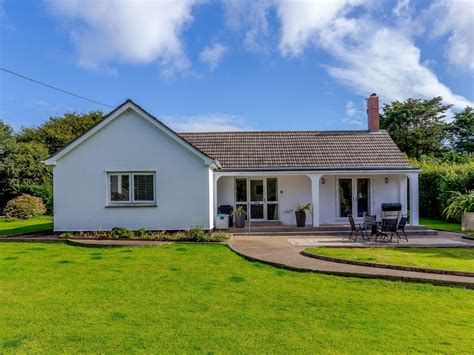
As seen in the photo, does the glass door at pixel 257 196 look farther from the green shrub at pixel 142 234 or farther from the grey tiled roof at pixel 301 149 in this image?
the green shrub at pixel 142 234

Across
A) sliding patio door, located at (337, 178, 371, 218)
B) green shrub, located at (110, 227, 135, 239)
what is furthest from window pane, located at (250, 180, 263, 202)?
green shrub, located at (110, 227, 135, 239)

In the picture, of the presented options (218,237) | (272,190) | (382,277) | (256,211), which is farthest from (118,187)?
(382,277)

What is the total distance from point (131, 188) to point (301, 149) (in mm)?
9605

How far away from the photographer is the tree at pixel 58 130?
41031 mm

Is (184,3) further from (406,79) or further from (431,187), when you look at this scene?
(431,187)

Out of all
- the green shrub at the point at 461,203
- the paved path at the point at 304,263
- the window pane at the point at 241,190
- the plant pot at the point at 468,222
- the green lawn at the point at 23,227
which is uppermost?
the window pane at the point at 241,190

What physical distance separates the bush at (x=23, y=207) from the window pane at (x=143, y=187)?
51.4 feet

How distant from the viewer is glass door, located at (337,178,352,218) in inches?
769

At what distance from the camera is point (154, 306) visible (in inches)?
269

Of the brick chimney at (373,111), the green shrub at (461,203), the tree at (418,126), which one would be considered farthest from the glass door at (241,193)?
the tree at (418,126)

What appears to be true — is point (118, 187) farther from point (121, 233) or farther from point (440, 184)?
point (440, 184)

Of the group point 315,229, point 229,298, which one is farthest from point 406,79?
point 229,298

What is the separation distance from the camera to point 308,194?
19375 mm

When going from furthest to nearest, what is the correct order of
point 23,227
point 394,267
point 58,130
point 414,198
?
point 58,130 → point 23,227 → point 414,198 → point 394,267
